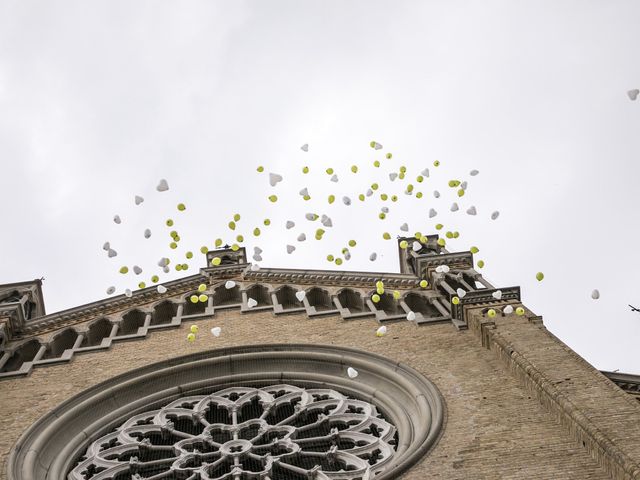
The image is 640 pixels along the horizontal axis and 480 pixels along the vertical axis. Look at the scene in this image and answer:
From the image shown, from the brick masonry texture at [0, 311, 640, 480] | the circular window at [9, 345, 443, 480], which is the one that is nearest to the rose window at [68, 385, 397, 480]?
the circular window at [9, 345, 443, 480]

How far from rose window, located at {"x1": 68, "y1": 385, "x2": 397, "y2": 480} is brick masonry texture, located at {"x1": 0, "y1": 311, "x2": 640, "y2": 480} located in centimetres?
150

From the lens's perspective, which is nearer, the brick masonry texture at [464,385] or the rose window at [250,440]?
the brick masonry texture at [464,385]

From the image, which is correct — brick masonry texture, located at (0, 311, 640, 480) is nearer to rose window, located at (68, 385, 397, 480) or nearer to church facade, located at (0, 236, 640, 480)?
church facade, located at (0, 236, 640, 480)

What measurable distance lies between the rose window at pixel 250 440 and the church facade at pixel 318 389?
4 cm

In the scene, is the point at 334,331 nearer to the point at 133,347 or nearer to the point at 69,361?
the point at 133,347

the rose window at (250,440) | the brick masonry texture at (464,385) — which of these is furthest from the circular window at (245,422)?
the brick masonry texture at (464,385)

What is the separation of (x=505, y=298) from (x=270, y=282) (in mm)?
7514

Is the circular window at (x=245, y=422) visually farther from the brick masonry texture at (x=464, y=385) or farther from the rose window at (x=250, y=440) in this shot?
the brick masonry texture at (x=464, y=385)

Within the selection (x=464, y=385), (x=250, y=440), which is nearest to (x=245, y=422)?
(x=250, y=440)

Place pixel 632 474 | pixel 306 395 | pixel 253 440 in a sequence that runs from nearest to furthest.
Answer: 1. pixel 632 474
2. pixel 253 440
3. pixel 306 395

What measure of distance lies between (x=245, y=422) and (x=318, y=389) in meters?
2.06

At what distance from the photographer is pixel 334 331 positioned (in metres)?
21.2

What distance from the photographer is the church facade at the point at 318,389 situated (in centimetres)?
1516

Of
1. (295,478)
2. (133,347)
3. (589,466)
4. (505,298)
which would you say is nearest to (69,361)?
(133,347)
